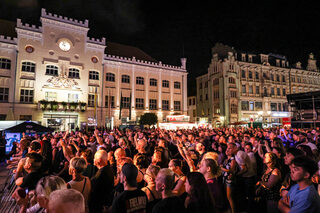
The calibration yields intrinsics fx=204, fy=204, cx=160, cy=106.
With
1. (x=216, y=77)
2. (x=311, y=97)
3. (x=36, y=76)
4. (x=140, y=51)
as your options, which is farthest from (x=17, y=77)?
(x=311, y=97)

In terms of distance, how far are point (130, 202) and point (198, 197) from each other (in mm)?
892

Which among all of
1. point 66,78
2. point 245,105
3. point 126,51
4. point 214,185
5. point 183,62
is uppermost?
point 126,51

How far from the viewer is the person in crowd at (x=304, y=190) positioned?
243cm

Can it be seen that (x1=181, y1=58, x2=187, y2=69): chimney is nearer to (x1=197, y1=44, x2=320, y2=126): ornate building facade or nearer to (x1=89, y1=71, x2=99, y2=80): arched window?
(x1=197, y1=44, x2=320, y2=126): ornate building facade

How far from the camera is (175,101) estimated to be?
134 ft

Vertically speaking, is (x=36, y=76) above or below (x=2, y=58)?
below

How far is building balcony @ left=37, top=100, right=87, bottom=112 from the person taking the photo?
2839 cm

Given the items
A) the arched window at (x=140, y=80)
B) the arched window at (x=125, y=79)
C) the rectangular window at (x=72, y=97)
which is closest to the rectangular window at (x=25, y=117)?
the rectangular window at (x=72, y=97)

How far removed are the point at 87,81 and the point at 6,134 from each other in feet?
65.2

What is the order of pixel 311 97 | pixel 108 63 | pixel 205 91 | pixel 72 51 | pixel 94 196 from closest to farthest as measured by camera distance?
pixel 94 196 < pixel 311 97 < pixel 72 51 < pixel 108 63 < pixel 205 91

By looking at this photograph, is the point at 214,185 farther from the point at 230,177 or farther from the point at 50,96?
the point at 50,96

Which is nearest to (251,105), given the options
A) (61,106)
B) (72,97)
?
(72,97)

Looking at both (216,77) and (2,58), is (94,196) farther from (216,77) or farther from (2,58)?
(216,77)

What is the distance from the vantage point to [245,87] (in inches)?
1784
